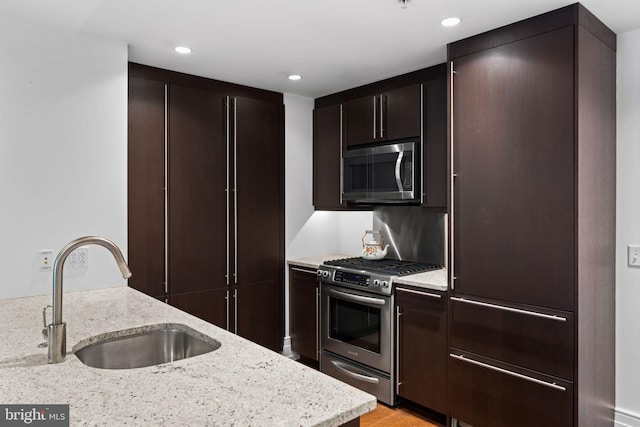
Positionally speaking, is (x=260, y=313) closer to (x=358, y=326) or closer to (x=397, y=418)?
(x=358, y=326)

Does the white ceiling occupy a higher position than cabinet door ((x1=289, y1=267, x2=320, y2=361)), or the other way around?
the white ceiling

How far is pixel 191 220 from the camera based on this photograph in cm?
330

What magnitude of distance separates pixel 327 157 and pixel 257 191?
2.26ft

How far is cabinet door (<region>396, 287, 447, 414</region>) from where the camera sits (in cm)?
273

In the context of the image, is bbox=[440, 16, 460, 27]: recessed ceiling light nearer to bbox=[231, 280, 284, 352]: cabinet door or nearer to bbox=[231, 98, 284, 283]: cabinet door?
bbox=[231, 98, 284, 283]: cabinet door

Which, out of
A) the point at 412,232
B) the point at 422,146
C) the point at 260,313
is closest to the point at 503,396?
the point at 412,232

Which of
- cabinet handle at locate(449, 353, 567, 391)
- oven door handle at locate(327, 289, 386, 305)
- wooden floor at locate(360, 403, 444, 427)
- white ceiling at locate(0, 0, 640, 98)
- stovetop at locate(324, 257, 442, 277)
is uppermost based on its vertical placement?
white ceiling at locate(0, 0, 640, 98)

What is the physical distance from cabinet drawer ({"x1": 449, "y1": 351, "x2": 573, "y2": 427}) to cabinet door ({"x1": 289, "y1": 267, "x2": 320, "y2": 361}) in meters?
1.29

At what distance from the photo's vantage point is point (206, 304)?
3383mm

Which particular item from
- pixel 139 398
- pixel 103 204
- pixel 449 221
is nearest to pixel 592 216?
pixel 449 221

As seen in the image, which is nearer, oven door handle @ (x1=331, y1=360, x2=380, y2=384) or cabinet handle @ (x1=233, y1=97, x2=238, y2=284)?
oven door handle @ (x1=331, y1=360, x2=380, y2=384)

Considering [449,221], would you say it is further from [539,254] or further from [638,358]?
[638,358]

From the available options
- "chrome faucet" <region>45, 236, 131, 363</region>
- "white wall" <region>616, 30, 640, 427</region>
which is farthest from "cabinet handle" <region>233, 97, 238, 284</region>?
"white wall" <region>616, 30, 640, 427</region>

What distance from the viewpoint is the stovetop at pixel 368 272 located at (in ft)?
9.84
